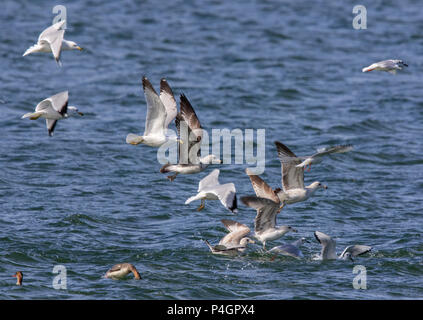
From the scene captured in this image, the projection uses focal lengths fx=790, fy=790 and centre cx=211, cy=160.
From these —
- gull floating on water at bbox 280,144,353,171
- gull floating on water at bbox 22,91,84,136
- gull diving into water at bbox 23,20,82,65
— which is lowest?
gull floating on water at bbox 280,144,353,171

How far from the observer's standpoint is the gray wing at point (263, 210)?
12078 millimetres

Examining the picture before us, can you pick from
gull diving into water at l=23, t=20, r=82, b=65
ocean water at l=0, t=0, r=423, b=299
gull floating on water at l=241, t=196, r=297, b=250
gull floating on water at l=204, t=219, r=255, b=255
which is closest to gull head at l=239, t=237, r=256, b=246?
gull floating on water at l=204, t=219, r=255, b=255

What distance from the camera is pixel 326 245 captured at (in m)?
12.9

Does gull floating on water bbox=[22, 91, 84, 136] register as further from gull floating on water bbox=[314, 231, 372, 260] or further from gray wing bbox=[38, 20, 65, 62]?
gull floating on water bbox=[314, 231, 372, 260]

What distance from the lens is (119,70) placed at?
91.1 ft

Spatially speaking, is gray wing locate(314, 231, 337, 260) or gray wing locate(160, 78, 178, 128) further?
gray wing locate(160, 78, 178, 128)

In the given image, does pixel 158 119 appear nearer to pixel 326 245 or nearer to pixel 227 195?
pixel 227 195

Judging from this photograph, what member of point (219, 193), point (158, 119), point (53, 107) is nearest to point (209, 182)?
point (219, 193)

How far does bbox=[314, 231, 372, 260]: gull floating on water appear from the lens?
12.8 meters

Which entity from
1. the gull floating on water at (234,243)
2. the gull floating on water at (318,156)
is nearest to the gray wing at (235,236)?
the gull floating on water at (234,243)

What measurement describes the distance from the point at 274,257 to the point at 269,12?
2588 centimetres

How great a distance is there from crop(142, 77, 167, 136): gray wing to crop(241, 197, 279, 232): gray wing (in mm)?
1997

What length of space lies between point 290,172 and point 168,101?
7.76 feet
